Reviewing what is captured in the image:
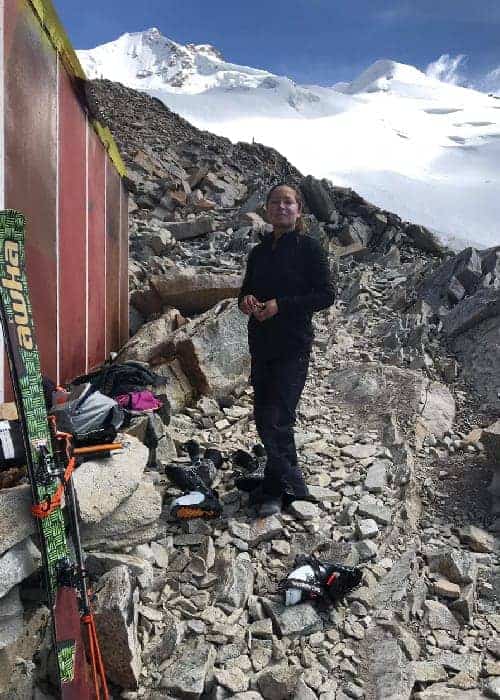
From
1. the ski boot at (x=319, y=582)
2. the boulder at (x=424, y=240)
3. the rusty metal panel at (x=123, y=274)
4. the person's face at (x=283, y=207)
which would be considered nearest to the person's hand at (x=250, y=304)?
the person's face at (x=283, y=207)

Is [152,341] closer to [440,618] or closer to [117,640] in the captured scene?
[117,640]

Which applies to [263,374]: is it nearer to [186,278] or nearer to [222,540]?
[222,540]

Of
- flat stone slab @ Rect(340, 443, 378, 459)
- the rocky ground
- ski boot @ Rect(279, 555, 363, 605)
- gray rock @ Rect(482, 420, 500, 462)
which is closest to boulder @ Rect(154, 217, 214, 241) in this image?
the rocky ground

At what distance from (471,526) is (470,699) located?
155cm

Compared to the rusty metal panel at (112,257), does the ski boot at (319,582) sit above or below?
below

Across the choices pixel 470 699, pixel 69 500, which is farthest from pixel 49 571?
pixel 470 699

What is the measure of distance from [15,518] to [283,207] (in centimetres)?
216

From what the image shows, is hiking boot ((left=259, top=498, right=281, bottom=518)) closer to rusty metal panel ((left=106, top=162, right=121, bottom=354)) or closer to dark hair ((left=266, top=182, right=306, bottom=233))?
dark hair ((left=266, top=182, right=306, bottom=233))

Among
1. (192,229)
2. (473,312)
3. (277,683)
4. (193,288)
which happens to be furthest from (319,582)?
(192,229)

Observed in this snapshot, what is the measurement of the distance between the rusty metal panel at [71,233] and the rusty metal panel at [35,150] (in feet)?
0.64

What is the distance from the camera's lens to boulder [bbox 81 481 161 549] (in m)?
2.47

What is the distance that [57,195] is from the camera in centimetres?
385

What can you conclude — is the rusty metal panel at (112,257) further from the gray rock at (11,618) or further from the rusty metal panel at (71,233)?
the gray rock at (11,618)

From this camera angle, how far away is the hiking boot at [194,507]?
9.95ft
